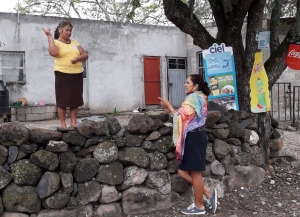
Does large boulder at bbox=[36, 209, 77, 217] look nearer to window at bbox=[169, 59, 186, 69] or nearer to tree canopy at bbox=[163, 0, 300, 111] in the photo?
tree canopy at bbox=[163, 0, 300, 111]

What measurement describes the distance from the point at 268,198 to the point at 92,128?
96.3 inches

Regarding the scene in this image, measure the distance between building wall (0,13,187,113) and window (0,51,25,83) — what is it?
20 centimetres

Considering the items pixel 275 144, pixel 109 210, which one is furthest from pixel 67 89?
pixel 275 144

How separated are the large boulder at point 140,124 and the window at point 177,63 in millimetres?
9708

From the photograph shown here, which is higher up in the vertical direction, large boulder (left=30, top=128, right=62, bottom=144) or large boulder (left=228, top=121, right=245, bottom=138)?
large boulder (left=30, top=128, right=62, bottom=144)

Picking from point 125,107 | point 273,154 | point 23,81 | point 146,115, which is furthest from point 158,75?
point 146,115

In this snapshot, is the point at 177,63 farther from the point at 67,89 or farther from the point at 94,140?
the point at 94,140

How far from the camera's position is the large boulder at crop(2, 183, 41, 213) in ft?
10.2

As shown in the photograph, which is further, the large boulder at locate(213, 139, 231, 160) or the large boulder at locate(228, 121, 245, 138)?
the large boulder at locate(228, 121, 245, 138)

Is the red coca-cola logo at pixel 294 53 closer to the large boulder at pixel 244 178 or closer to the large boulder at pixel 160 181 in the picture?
the large boulder at pixel 244 178

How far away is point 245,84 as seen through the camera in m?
5.03

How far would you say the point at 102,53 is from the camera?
11.6 metres

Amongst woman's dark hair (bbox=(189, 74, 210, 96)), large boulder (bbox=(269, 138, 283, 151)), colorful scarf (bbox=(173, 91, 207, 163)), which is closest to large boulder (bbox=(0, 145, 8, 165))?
colorful scarf (bbox=(173, 91, 207, 163))

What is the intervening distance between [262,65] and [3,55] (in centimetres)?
829
